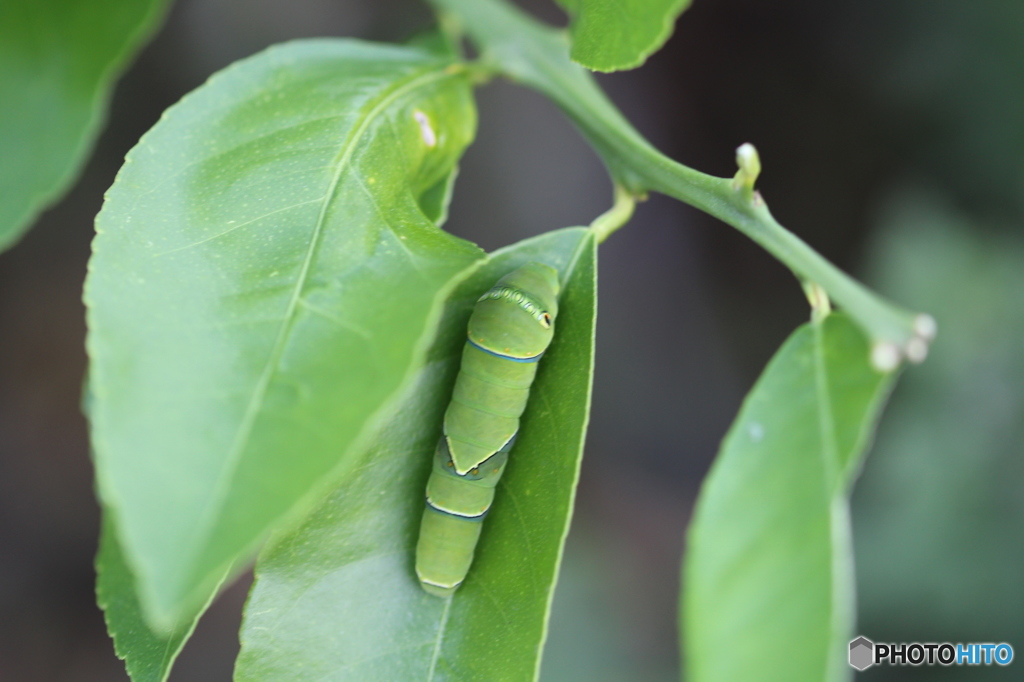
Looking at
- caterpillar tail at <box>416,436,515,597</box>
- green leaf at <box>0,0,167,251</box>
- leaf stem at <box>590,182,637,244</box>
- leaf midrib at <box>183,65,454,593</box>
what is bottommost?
caterpillar tail at <box>416,436,515,597</box>

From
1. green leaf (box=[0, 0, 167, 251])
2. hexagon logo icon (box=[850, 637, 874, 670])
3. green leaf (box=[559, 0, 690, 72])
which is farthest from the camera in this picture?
hexagon logo icon (box=[850, 637, 874, 670])

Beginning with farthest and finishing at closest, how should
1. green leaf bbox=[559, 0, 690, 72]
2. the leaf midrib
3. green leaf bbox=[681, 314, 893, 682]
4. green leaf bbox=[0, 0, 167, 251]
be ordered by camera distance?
green leaf bbox=[0, 0, 167, 251] → green leaf bbox=[559, 0, 690, 72] → green leaf bbox=[681, 314, 893, 682] → the leaf midrib

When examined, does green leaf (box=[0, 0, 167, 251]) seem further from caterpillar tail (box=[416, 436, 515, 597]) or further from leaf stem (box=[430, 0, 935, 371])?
caterpillar tail (box=[416, 436, 515, 597])

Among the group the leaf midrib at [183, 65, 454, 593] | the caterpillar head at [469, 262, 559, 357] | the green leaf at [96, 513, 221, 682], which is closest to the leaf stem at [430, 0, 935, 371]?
the caterpillar head at [469, 262, 559, 357]

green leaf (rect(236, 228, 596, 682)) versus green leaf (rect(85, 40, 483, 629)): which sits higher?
green leaf (rect(85, 40, 483, 629))

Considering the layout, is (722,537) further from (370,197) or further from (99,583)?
(99,583)
